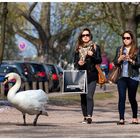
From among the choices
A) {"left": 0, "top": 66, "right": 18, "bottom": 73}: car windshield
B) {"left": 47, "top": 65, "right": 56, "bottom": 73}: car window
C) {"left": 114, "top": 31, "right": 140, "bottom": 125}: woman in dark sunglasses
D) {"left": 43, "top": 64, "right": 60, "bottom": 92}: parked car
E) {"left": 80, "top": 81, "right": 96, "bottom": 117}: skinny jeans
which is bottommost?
{"left": 43, "top": 64, "right": 60, "bottom": 92}: parked car

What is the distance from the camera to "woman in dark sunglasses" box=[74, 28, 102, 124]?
13.1 meters

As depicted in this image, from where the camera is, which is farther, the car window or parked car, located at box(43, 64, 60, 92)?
the car window

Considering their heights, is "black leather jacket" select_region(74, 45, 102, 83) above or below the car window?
above

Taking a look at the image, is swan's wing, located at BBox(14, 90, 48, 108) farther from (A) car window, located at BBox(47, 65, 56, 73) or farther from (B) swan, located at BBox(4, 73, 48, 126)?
(A) car window, located at BBox(47, 65, 56, 73)

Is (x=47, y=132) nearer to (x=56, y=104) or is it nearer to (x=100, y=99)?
(x=56, y=104)

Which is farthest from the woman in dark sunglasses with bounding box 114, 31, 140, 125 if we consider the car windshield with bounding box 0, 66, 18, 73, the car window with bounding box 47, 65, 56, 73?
the car window with bounding box 47, 65, 56, 73

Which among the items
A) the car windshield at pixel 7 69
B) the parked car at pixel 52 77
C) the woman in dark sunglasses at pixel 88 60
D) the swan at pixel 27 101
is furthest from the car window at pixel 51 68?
the swan at pixel 27 101

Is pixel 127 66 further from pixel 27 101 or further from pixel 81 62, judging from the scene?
pixel 27 101

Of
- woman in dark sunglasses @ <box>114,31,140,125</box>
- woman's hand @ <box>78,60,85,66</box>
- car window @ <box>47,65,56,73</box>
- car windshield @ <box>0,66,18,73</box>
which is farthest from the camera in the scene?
car window @ <box>47,65,56,73</box>

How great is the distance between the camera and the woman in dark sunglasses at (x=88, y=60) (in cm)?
1309

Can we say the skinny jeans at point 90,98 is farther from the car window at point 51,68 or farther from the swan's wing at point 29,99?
the car window at point 51,68

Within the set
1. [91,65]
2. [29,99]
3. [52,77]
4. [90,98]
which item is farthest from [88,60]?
[52,77]

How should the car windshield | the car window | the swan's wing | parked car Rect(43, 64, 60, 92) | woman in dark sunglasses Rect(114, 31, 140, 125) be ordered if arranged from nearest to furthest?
1. the swan's wing
2. woman in dark sunglasses Rect(114, 31, 140, 125)
3. the car windshield
4. parked car Rect(43, 64, 60, 92)
5. the car window

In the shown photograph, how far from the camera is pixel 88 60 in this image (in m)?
13.1
